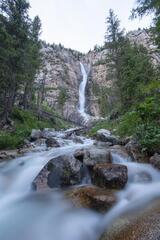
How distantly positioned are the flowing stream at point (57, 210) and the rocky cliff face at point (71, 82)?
3837 centimetres

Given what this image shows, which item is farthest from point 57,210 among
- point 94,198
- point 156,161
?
point 156,161

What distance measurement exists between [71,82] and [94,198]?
70858 mm

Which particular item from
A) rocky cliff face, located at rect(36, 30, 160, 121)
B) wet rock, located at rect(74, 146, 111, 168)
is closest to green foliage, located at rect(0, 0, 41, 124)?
wet rock, located at rect(74, 146, 111, 168)

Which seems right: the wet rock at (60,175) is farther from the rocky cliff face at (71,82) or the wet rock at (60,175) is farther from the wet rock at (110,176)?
the rocky cliff face at (71,82)

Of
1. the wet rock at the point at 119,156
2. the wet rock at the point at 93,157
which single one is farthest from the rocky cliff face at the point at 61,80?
the wet rock at the point at 93,157

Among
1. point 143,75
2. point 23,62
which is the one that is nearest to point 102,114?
point 143,75

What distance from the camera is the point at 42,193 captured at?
706 cm

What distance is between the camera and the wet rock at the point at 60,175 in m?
7.45

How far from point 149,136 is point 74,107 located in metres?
52.9

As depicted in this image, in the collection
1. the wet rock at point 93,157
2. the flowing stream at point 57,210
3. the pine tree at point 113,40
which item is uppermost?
the pine tree at point 113,40

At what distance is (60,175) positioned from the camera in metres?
7.59

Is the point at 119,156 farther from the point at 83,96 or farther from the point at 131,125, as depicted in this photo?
the point at 83,96

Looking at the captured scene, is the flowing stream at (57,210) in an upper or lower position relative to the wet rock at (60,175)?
lower

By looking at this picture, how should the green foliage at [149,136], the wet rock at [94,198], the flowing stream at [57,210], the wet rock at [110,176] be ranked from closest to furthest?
the flowing stream at [57,210], the wet rock at [94,198], the wet rock at [110,176], the green foliage at [149,136]
